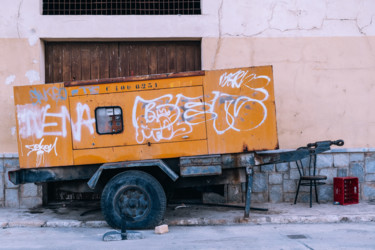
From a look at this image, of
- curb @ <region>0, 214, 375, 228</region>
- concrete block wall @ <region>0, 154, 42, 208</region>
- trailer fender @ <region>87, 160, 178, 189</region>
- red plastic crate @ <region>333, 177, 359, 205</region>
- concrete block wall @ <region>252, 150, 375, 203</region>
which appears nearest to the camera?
trailer fender @ <region>87, 160, 178, 189</region>

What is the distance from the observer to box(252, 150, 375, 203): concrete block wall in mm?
8477

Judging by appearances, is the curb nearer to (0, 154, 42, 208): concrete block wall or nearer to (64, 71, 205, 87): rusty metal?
(0, 154, 42, 208): concrete block wall

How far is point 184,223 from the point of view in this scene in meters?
6.73

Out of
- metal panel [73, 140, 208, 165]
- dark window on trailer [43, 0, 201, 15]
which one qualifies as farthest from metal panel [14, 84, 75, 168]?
dark window on trailer [43, 0, 201, 15]

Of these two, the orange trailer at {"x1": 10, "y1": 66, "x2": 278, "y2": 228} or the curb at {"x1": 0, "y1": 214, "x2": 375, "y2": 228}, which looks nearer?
the orange trailer at {"x1": 10, "y1": 66, "x2": 278, "y2": 228}

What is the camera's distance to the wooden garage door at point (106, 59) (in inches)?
346

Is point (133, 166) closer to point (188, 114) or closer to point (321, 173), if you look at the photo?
point (188, 114)

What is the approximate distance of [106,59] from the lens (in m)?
8.82

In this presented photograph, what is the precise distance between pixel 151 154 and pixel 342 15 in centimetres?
546

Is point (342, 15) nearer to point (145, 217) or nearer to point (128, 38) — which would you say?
point (128, 38)

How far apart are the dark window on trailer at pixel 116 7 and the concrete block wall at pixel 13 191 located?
10.8 ft

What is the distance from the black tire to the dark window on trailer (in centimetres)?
420

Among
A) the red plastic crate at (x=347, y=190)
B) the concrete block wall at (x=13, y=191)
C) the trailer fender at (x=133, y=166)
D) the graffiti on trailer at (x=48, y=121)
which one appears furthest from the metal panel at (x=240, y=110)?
the concrete block wall at (x=13, y=191)

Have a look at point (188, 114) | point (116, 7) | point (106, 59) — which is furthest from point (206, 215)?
point (116, 7)
